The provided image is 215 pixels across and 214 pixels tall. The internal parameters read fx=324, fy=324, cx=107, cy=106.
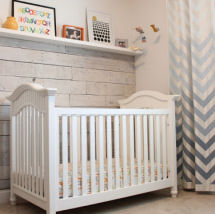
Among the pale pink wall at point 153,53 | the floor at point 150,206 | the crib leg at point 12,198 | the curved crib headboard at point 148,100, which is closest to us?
the floor at point 150,206

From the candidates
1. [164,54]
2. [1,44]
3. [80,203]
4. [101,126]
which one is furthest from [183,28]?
[80,203]

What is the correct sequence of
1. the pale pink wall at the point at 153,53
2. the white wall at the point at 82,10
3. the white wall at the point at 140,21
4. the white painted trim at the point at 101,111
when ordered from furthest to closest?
the pale pink wall at the point at 153,53 < the white wall at the point at 140,21 < the white wall at the point at 82,10 < the white painted trim at the point at 101,111

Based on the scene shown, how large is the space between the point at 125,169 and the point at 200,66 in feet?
3.41

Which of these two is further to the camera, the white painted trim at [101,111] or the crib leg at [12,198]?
the crib leg at [12,198]

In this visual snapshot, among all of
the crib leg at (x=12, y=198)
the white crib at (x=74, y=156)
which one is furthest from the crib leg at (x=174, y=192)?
the crib leg at (x=12, y=198)

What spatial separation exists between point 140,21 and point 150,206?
6.10ft

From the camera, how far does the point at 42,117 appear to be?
6.40 feet

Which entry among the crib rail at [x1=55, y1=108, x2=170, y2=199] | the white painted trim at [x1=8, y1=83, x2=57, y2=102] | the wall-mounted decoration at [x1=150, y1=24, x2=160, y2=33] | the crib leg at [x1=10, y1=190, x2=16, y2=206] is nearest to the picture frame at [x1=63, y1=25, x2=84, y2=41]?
the wall-mounted decoration at [x1=150, y1=24, x2=160, y2=33]

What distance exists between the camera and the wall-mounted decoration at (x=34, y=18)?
8.58ft

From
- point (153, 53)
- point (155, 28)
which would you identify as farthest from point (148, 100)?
point (155, 28)

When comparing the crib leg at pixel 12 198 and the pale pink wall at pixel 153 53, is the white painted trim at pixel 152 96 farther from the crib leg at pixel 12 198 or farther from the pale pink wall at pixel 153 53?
the crib leg at pixel 12 198

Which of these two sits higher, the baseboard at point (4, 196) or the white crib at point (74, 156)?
the white crib at point (74, 156)

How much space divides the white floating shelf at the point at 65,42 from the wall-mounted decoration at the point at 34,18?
8cm

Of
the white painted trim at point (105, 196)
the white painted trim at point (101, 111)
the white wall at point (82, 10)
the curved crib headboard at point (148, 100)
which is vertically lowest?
the white painted trim at point (105, 196)
